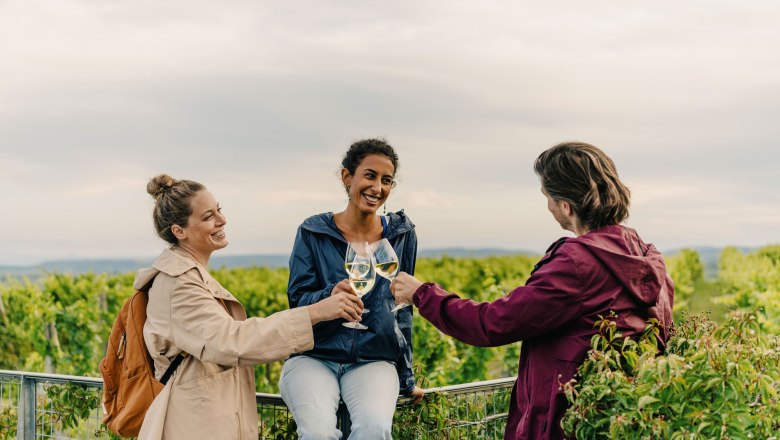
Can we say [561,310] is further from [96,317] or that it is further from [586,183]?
[96,317]

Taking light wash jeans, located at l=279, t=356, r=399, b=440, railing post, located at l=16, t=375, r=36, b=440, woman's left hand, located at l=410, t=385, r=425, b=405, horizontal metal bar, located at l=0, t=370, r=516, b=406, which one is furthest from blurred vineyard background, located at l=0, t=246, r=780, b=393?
light wash jeans, located at l=279, t=356, r=399, b=440

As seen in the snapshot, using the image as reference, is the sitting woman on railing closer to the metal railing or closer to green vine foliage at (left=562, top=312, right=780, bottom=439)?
the metal railing

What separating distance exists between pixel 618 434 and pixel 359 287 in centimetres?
123

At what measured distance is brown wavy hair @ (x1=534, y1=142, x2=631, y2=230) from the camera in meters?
3.29

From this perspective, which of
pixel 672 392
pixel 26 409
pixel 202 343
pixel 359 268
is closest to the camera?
pixel 672 392

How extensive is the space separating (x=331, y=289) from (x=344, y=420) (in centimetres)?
60

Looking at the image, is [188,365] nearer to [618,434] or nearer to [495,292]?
[618,434]

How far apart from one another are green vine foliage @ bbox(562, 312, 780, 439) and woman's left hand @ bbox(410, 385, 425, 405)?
115cm

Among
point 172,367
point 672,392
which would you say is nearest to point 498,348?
point 172,367

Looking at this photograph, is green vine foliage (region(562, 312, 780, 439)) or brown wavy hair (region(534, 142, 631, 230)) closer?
green vine foliage (region(562, 312, 780, 439))

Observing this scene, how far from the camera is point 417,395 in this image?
13.9 feet

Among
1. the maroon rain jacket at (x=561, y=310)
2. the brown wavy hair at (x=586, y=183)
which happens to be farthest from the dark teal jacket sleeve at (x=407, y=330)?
the brown wavy hair at (x=586, y=183)

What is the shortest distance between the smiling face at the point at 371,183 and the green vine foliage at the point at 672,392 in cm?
141

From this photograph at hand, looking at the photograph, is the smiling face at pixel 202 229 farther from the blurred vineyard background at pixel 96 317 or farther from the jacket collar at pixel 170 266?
the blurred vineyard background at pixel 96 317
